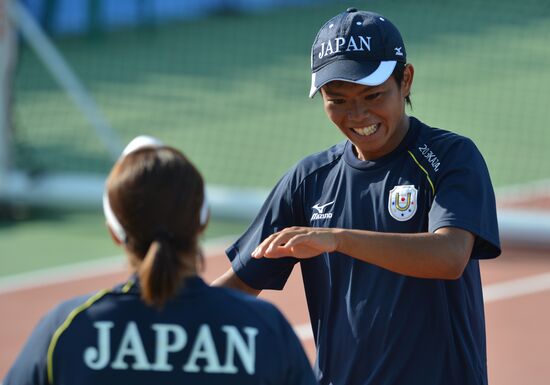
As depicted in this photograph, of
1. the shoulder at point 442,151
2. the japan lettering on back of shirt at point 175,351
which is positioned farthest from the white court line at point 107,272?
the japan lettering on back of shirt at point 175,351

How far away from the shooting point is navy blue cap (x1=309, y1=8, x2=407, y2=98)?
146 inches

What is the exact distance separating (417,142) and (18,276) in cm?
644

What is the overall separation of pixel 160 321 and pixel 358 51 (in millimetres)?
1356

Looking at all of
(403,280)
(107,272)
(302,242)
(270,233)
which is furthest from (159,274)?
(107,272)

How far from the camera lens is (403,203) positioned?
12.2 ft

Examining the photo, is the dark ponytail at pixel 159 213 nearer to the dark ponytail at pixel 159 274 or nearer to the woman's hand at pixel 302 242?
the dark ponytail at pixel 159 274

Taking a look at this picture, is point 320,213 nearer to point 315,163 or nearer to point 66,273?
point 315,163

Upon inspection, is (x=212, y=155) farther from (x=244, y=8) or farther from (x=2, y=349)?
(x=244, y=8)

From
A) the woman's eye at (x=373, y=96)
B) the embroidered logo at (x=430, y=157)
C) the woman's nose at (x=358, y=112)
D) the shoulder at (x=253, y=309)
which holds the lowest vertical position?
the shoulder at (x=253, y=309)

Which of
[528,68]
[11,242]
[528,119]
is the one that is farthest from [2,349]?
[528,68]

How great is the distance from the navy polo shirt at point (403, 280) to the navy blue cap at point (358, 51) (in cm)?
26

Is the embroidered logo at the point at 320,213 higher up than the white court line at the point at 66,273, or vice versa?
the embroidered logo at the point at 320,213

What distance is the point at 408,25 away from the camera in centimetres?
1614

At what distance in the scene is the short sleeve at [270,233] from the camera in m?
3.97
